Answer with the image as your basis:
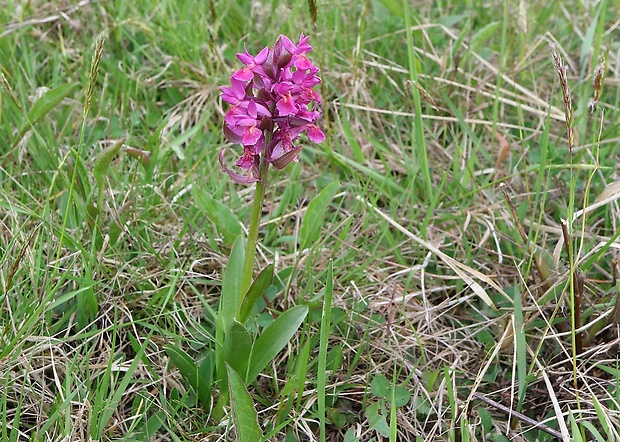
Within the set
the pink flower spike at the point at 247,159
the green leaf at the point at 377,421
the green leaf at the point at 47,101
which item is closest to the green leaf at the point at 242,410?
the green leaf at the point at 377,421

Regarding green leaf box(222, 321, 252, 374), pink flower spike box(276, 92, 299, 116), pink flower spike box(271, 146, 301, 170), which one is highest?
pink flower spike box(276, 92, 299, 116)

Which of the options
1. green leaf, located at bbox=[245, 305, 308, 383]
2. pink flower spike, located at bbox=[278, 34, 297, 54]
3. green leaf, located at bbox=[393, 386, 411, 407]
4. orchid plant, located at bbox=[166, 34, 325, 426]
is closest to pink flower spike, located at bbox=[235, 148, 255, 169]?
orchid plant, located at bbox=[166, 34, 325, 426]

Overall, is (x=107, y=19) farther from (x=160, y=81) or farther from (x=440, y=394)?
(x=440, y=394)

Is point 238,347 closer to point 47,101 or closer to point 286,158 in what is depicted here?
point 286,158

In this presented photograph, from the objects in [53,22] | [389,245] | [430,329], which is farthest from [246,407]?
[53,22]

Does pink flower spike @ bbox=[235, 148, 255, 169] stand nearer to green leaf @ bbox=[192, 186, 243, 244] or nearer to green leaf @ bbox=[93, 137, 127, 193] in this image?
green leaf @ bbox=[192, 186, 243, 244]

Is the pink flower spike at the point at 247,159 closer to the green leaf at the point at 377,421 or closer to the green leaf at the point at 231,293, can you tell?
the green leaf at the point at 231,293
